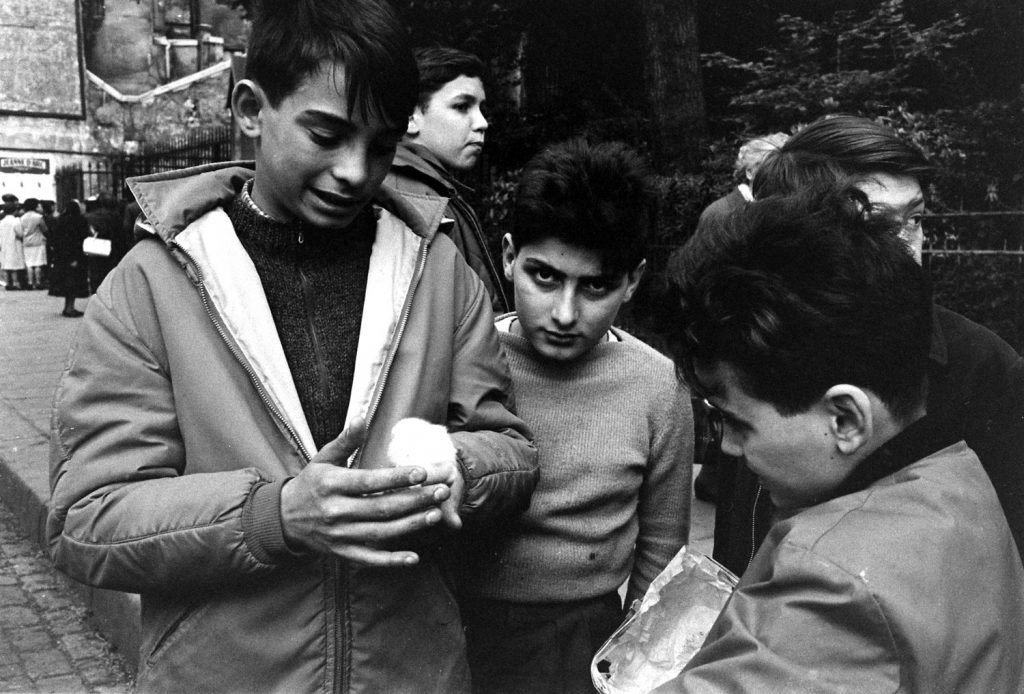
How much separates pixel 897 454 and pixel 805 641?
34 centimetres

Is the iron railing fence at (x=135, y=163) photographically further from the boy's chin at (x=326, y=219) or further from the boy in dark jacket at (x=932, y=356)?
the boy's chin at (x=326, y=219)

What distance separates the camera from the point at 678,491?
2.20m

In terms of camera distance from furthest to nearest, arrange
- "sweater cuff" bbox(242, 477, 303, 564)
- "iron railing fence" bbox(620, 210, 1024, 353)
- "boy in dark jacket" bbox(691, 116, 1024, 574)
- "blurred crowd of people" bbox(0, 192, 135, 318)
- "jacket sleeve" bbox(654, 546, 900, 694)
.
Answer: "blurred crowd of people" bbox(0, 192, 135, 318) < "iron railing fence" bbox(620, 210, 1024, 353) < "boy in dark jacket" bbox(691, 116, 1024, 574) < "sweater cuff" bbox(242, 477, 303, 564) < "jacket sleeve" bbox(654, 546, 900, 694)

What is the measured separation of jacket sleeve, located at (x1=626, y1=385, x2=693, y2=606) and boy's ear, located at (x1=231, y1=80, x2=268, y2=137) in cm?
109

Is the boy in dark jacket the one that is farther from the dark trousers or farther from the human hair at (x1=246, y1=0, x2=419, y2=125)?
the human hair at (x1=246, y1=0, x2=419, y2=125)

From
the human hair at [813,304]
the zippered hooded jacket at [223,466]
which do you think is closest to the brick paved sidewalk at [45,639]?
the zippered hooded jacket at [223,466]

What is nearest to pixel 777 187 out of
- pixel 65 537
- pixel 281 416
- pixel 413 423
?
pixel 413 423

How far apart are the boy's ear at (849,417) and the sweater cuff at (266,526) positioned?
0.86 meters

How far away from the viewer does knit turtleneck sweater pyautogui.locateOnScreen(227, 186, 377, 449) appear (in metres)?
1.75

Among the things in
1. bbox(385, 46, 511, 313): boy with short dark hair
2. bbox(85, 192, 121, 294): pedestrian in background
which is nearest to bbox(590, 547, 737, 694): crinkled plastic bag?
bbox(385, 46, 511, 313): boy with short dark hair

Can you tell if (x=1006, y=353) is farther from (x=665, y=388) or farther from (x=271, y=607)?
(x=271, y=607)

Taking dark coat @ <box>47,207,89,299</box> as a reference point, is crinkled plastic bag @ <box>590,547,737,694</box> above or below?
above

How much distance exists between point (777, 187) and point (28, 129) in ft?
25.1

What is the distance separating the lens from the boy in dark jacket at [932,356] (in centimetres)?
222
